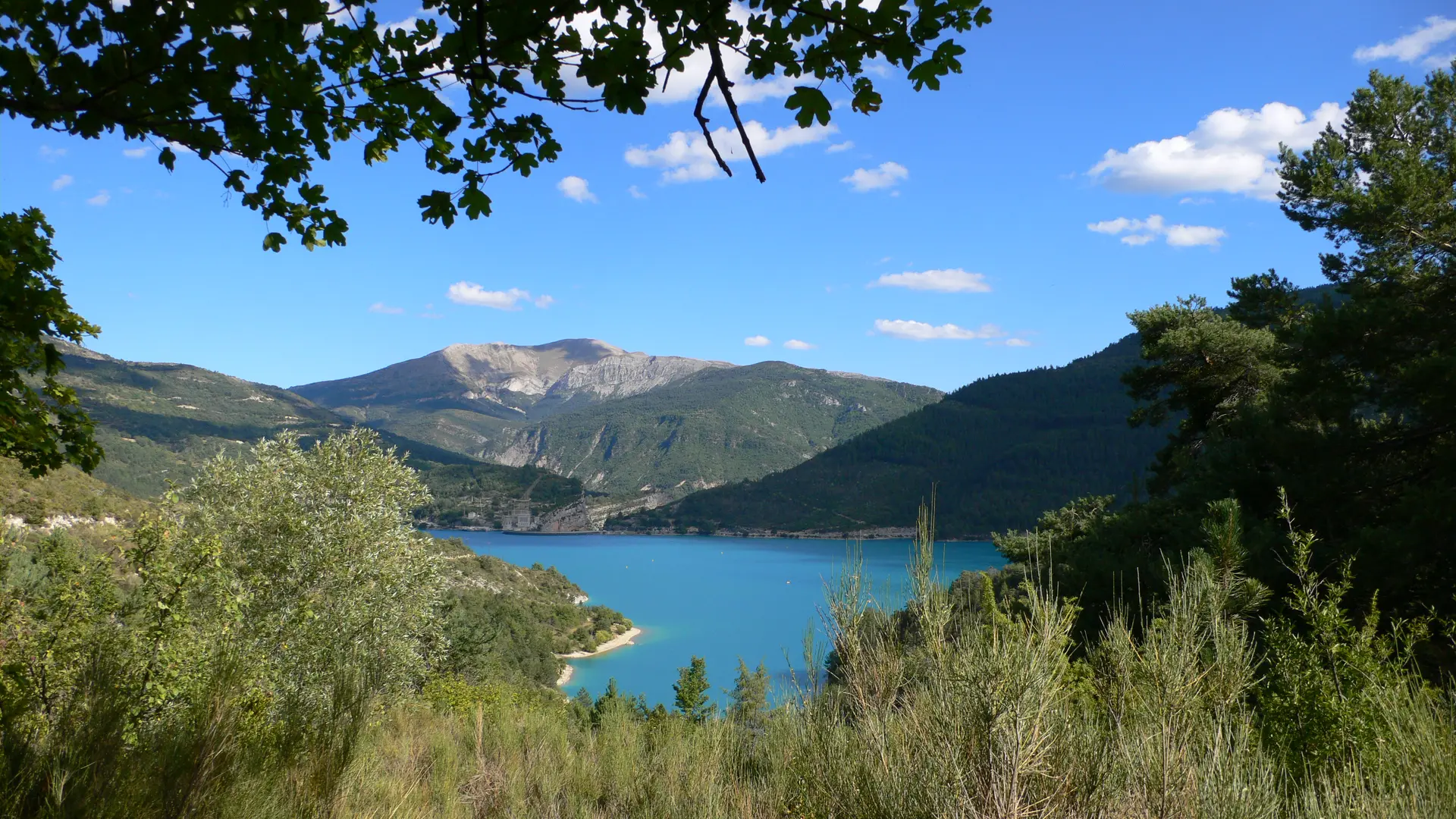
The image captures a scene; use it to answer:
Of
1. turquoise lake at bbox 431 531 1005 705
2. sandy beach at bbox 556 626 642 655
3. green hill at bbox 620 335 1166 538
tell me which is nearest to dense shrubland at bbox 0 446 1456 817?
turquoise lake at bbox 431 531 1005 705

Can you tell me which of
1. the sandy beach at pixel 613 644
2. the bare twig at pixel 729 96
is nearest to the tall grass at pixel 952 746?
the bare twig at pixel 729 96

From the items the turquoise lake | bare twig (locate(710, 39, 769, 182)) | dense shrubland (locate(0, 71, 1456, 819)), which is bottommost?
the turquoise lake

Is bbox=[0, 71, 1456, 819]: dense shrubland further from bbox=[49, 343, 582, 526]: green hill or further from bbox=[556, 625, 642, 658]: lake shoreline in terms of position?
bbox=[49, 343, 582, 526]: green hill

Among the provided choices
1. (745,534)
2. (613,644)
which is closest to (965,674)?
(613,644)

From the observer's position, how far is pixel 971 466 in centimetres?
14550

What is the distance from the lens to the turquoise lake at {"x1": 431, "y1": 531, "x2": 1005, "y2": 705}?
62.8m

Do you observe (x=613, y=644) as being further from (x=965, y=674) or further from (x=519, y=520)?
(x=519, y=520)

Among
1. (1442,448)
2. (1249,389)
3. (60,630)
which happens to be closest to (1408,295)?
(1442,448)

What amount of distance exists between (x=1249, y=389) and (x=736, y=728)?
15.6m

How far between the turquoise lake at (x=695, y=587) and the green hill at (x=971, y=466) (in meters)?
7.97

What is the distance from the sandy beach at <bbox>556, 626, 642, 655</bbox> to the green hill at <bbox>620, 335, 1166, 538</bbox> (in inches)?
2299

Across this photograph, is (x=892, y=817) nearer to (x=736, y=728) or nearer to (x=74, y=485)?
(x=736, y=728)

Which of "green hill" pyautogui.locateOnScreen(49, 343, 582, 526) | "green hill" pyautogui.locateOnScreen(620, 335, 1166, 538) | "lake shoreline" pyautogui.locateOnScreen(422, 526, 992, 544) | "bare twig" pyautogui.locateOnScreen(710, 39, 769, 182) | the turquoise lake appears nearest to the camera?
"bare twig" pyautogui.locateOnScreen(710, 39, 769, 182)

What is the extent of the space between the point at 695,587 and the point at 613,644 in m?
33.5
